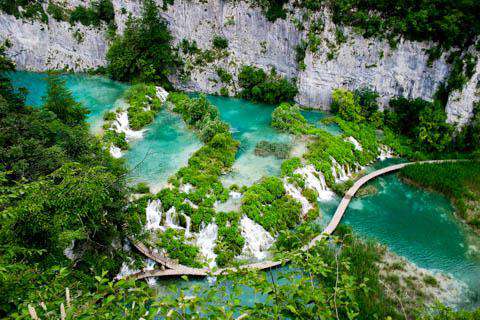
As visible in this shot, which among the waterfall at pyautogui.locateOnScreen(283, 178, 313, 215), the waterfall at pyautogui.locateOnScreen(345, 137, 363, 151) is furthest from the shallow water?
the waterfall at pyautogui.locateOnScreen(345, 137, 363, 151)

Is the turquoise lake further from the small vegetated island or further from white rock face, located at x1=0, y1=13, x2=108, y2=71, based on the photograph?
white rock face, located at x1=0, y1=13, x2=108, y2=71

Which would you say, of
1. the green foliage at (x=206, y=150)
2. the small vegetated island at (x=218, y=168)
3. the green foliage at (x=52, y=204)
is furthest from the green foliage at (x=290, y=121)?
the green foliage at (x=52, y=204)

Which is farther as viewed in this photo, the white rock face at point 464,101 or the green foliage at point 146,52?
the green foliage at point 146,52

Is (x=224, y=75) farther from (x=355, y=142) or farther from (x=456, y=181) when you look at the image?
(x=456, y=181)

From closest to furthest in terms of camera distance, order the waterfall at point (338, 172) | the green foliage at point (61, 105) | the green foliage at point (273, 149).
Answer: the green foliage at point (61, 105), the waterfall at point (338, 172), the green foliage at point (273, 149)

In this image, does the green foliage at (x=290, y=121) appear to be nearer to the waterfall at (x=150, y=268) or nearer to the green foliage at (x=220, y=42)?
the green foliage at (x=220, y=42)

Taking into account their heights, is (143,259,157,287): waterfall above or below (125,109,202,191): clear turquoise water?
below

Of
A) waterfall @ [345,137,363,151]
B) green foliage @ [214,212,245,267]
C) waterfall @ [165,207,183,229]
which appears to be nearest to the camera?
green foliage @ [214,212,245,267]
